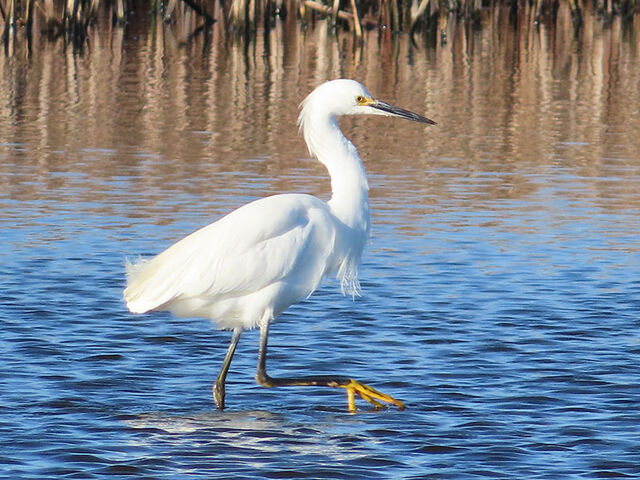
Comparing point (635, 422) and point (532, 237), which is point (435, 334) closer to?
point (635, 422)

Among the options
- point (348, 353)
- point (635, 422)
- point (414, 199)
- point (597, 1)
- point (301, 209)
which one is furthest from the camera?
point (597, 1)

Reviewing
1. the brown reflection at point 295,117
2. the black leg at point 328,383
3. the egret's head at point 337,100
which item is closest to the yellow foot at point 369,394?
the black leg at point 328,383

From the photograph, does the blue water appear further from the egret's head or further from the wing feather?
the egret's head

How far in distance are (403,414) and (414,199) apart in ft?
24.7

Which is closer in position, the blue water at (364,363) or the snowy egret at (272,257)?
the blue water at (364,363)

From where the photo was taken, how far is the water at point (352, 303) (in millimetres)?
6793

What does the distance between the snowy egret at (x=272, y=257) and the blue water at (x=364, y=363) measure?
46 centimetres

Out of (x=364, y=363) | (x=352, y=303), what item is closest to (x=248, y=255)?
(x=364, y=363)

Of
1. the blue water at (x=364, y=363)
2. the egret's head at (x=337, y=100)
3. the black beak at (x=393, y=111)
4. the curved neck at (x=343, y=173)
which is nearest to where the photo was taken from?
the blue water at (x=364, y=363)

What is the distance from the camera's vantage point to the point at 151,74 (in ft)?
89.4

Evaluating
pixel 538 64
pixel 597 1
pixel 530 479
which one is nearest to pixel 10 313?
pixel 530 479

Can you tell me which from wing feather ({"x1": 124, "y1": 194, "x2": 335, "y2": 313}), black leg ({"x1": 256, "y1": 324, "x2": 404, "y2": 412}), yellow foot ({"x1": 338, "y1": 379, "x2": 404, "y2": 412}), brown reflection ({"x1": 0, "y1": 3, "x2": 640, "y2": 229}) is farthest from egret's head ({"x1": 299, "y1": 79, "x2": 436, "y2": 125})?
brown reflection ({"x1": 0, "y1": 3, "x2": 640, "y2": 229})

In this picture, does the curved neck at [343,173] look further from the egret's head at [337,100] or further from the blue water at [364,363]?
the blue water at [364,363]

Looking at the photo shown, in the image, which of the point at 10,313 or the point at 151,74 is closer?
the point at 10,313
